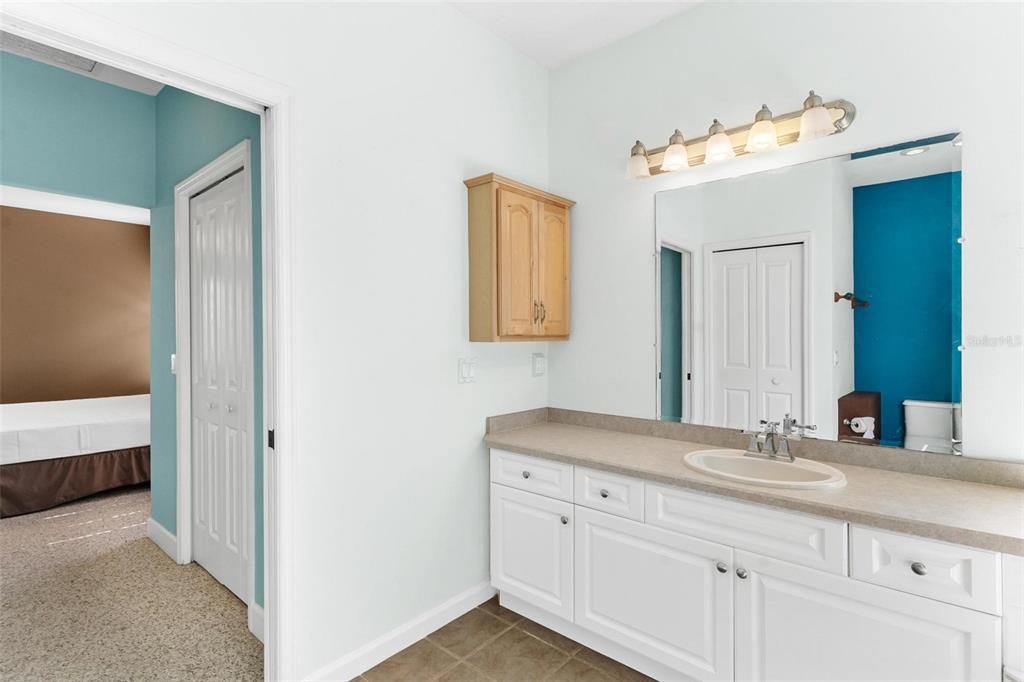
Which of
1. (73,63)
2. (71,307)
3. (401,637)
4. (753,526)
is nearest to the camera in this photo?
(753,526)

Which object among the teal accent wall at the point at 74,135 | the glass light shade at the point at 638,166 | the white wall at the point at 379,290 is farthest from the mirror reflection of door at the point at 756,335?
the teal accent wall at the point at 74,135

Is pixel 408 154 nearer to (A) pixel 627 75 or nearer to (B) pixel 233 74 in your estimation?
(B) pixel 233 74

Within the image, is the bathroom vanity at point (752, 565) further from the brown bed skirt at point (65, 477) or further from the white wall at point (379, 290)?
the brown bed skirt at point (65, 477)

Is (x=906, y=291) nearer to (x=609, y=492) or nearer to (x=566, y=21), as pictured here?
(x=609, y=492)

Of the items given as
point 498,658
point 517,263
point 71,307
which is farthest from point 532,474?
point 71,307

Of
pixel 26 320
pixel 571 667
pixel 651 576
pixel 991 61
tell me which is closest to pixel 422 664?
pixel 571 667

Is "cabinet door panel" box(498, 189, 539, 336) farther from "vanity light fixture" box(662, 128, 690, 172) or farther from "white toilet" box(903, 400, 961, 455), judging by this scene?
"white toilet" box(903, 400, 961, 455)

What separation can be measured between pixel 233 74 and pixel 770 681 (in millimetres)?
2566

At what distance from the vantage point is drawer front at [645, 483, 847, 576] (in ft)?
4.84

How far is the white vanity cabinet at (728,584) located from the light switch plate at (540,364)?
1.98 ft

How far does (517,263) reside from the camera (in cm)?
241

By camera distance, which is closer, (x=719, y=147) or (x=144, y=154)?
(x=719, y=147)

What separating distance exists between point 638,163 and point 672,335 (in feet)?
2.67

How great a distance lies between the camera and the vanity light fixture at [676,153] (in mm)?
2240
